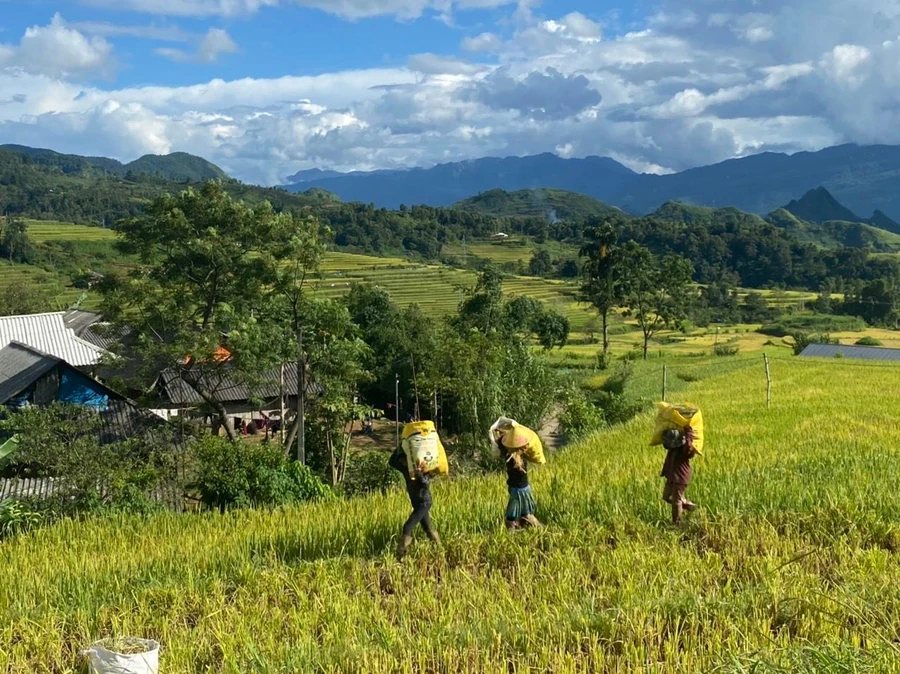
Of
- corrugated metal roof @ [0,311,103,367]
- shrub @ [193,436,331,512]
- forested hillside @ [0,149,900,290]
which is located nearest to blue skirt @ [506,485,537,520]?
shrub @ [193,436,331,512]

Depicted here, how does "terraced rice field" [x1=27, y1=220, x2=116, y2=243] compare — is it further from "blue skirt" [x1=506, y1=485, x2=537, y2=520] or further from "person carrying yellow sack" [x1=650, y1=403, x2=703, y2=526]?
"person carrying yellow sack" [x1=650, y1=403, x2=703, y2=526]

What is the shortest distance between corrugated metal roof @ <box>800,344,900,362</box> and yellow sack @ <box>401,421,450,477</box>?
38.4 metres

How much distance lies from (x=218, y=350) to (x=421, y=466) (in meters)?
11.8

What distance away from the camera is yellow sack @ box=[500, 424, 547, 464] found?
6328 millimetres

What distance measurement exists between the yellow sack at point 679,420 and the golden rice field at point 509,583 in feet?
2.42

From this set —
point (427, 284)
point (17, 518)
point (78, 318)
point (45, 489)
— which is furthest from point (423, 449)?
point (427, 284)

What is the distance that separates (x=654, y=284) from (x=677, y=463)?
40699 mm

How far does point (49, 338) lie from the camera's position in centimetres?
2586

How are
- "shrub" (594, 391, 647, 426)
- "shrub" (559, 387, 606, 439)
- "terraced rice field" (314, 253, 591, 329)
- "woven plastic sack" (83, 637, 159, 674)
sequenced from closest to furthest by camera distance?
"woven plastic sack" (83, 637, 159, 674) → "shrub" (559, 387, 606, 439) → "shrub" (594, 391, 647, 426) → "terraced rice field" (314, 253, 591, 329)

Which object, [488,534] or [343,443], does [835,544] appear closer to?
[488,534]

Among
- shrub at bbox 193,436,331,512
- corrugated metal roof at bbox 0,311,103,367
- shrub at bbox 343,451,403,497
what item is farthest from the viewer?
corrugated metal roof at bbox 0,311,103,367

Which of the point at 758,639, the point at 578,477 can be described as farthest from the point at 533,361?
the point at 758,639

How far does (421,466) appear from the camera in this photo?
6074 millimetres

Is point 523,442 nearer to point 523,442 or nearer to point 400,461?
point 523,442
